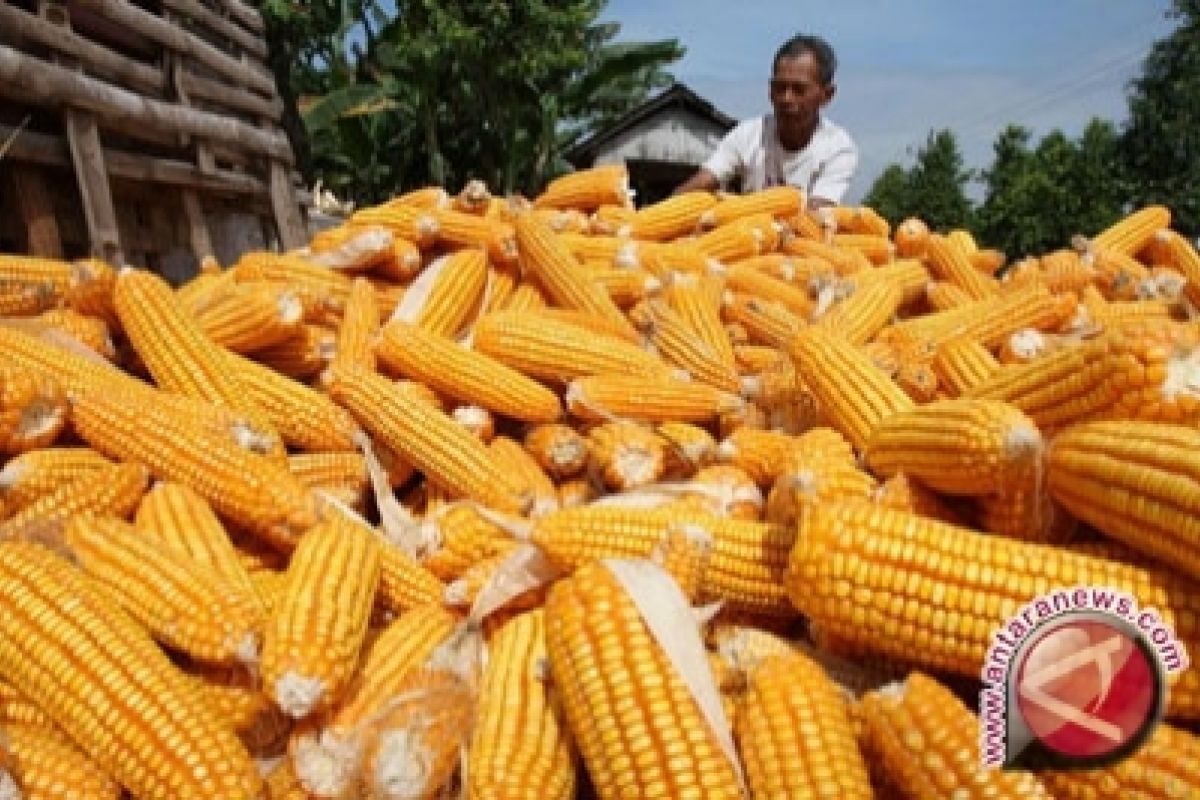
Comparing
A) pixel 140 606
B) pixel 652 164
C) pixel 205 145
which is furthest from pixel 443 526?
pixel 652 164

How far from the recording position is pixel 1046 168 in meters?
31.4

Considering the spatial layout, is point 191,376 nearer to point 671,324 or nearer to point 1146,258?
point 671,324

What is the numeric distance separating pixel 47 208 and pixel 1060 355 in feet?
14.5

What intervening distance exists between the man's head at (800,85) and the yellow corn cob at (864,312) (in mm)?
3204

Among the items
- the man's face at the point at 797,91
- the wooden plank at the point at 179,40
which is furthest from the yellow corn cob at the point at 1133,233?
the wooden plank at the point at 179,40

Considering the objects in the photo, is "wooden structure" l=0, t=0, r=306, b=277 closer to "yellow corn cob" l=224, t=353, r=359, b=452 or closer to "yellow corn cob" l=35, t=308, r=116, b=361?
"yellow corn cob" l=35, t=308, r=116, b=361

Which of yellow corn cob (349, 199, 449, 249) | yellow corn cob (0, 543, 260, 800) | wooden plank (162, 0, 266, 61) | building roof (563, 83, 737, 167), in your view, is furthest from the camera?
building roof (563, 83, 737, 167)

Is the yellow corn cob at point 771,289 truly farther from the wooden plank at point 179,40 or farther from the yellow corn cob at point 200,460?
the wooden plank at point 179,40

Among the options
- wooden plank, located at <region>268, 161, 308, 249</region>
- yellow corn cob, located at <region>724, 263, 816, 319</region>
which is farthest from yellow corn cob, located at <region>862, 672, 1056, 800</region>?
wooden plank, located at <region>268, 161, 308, 249</region>

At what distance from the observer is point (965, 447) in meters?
1.91

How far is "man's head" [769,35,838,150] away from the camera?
256 inches

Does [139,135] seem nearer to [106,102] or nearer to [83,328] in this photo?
[106,102]

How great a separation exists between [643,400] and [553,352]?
34 centimetres

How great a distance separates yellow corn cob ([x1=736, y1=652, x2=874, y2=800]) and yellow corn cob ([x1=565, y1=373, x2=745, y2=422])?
3.85ft
